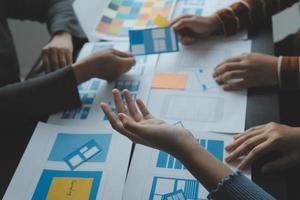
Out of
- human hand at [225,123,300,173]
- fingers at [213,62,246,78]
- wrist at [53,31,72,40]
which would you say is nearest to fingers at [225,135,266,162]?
human hand at [225,123,300,173]

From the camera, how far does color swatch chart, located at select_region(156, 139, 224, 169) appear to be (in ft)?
2.45

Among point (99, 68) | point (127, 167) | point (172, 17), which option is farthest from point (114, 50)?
point (127, 167)

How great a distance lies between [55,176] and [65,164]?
0.10ft

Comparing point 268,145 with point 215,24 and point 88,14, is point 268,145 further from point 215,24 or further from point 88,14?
point 88,14

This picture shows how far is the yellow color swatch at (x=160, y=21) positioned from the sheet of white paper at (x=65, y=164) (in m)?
0.36

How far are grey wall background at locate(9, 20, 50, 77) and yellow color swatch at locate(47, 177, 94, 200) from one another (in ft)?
3.84

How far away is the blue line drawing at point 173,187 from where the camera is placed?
27.3 inches

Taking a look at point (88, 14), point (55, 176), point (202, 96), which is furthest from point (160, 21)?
point (55, 176)

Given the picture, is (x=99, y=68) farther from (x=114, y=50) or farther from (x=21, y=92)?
(x=21, y=92)

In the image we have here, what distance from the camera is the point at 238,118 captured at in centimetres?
82

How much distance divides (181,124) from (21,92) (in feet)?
1.13

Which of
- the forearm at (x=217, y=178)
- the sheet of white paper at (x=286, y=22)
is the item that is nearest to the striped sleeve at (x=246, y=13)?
the sheet of white paper at (x=286, y=22)

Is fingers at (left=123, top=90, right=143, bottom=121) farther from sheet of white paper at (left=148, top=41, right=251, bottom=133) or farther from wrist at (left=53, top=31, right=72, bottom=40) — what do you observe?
wrist at (left=53, top=31, right=72, bottom=40)

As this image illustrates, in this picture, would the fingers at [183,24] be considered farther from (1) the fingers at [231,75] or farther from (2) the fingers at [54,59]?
(2) the fingers at [54,59]
